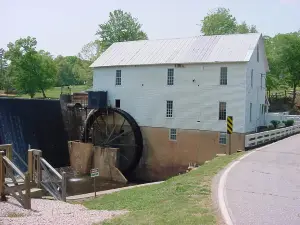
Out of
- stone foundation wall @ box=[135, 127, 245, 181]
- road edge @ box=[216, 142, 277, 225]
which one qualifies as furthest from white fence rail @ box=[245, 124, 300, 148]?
road edge @ box=[216, 142, 277, 225]

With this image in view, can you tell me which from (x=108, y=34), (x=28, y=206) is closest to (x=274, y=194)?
(x=28, y=206)

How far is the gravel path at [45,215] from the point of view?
319 inches

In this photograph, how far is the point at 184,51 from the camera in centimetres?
2908

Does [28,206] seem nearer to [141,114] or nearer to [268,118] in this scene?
[141,114]

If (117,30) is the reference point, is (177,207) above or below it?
below

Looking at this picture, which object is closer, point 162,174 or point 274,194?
point 274,194

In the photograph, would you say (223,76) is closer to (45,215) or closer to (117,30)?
(45,215)

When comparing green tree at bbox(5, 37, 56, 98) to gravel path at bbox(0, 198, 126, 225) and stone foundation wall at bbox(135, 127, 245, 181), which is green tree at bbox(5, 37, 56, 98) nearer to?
stone foundation wall at bbox(135, 127, 245, 181)

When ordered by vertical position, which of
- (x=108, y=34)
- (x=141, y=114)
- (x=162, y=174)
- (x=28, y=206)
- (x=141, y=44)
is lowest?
(x=162, y=174)

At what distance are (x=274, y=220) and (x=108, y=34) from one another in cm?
4784

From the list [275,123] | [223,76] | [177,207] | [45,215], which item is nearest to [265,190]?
[177,207]

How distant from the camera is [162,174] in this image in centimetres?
2916

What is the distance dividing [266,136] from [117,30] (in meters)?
33.7

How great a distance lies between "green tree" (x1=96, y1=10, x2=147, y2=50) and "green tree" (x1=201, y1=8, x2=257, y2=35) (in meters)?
10.7
